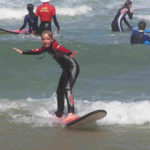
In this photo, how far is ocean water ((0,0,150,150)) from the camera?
202 inches

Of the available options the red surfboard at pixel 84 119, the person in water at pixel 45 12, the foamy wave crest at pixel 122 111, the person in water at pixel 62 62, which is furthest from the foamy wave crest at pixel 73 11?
the red surfboard at pixel 84 119

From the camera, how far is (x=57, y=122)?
5.87 m

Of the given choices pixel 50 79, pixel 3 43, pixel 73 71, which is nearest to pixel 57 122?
pixel 73 71

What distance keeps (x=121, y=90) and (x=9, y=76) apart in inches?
112

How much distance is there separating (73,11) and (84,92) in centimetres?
1372

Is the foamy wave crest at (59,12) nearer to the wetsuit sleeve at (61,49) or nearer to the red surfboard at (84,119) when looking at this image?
the wetsuit sleeve at (61,49)

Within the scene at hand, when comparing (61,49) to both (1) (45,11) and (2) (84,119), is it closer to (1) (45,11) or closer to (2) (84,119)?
(2) (84,119)

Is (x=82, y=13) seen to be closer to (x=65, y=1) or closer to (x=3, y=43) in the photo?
(x=65, y=1)

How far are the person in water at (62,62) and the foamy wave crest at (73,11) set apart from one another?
15.2 m

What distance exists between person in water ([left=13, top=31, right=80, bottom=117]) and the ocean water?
441 mm

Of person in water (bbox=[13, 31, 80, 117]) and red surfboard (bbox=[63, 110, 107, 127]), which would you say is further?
person in water (bbox=[13, 31, 80, 117])

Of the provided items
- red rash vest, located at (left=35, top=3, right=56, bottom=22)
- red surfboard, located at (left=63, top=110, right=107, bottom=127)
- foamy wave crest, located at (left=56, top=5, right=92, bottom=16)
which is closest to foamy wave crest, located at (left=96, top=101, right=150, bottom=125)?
red surfboard, located at (left=63, top=110, right=107, bottom=127)

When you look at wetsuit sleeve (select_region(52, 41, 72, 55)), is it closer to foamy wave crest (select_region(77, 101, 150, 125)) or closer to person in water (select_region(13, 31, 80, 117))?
person in water (select_region(13, 31, 80, 117))

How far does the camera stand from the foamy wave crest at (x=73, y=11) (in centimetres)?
2091
